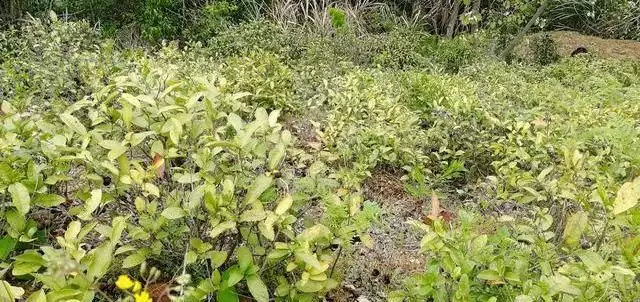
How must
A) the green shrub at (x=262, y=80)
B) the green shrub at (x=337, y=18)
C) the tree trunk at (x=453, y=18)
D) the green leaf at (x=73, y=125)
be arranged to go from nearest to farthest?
the green leaf at (x=73, y=125), the green shrub at (x=262, y=80), the green shrub at (x=337, y=18), the tree trunk at (x=453, y=18)

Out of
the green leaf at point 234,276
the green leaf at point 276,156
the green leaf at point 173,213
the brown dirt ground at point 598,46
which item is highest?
the green leaf at point 276,156

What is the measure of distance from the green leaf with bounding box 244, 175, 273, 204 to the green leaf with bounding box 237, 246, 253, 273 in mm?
139

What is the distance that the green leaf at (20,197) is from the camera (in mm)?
1482

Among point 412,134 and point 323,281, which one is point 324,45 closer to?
point 412,134

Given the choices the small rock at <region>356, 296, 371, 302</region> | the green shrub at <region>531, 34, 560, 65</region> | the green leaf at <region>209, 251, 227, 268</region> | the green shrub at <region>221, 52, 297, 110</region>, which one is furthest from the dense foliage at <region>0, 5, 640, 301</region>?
the green shrub at <region>531, 34, 560, 65</region>

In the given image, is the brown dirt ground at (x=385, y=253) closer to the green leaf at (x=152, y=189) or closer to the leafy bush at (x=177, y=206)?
the leafy bush at (x=177, y=206)

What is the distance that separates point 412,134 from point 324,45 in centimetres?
321

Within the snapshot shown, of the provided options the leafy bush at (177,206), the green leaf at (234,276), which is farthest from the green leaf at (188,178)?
the green leaf at (234,276)

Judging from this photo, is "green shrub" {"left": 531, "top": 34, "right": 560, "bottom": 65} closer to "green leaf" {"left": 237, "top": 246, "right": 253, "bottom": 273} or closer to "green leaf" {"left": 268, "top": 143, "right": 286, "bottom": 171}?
"green leaf" {"left": 268, "top": 143, "right": 286, "bottom": 171}

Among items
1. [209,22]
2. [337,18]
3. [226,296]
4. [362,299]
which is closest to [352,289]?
[362,299]

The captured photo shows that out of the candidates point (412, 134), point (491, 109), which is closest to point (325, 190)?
point (412, 134)

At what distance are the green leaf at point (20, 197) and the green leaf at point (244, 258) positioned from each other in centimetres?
58

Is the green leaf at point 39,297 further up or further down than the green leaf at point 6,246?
further up

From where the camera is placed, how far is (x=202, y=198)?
157 centimetres
